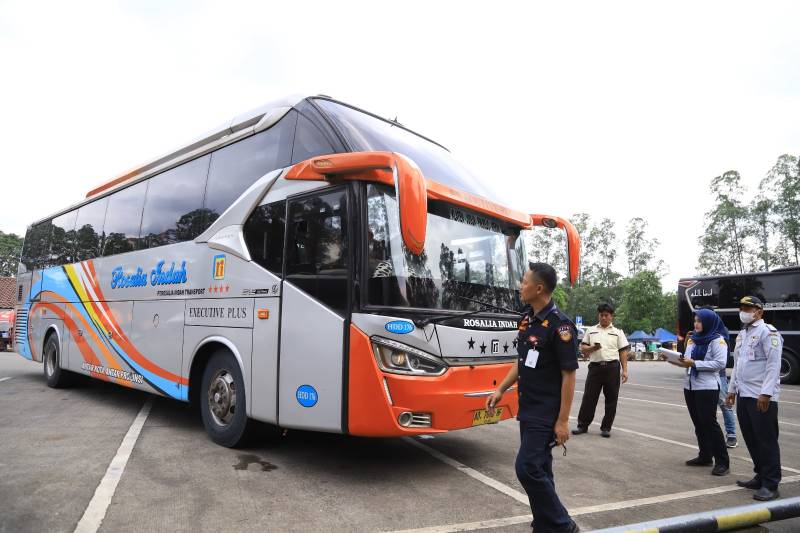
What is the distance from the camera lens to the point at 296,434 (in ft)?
21.4

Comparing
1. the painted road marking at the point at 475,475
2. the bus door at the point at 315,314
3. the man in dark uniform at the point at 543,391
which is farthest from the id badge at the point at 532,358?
the bus door at the point at 315,314

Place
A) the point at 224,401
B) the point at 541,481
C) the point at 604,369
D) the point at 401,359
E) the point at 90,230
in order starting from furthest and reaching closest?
the point at 90,230 < the point at 604,369 < the point at 224,401 < the point at 401,359 < the point at 541,481

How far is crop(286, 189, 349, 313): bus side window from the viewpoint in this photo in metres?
4.66

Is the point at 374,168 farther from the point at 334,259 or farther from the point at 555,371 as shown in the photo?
the point at 555,371

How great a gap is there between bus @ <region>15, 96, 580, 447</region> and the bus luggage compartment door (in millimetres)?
14

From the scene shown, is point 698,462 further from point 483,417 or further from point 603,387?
point 483,417

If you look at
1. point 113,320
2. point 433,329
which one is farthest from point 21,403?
point 433,329

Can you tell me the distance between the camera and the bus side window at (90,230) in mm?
9062

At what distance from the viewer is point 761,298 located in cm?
1695

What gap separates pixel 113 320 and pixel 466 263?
19.4 ft

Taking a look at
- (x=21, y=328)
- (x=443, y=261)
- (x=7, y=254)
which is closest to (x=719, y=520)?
(x=443, y=261)

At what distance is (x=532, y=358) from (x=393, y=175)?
5.63 ft

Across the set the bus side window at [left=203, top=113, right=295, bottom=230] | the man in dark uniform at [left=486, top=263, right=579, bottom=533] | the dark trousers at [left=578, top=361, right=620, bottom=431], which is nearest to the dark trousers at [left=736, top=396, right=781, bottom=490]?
the dark trousers at [left=578, top=361, right=620, bottom=431]

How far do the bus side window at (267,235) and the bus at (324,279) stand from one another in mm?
20
